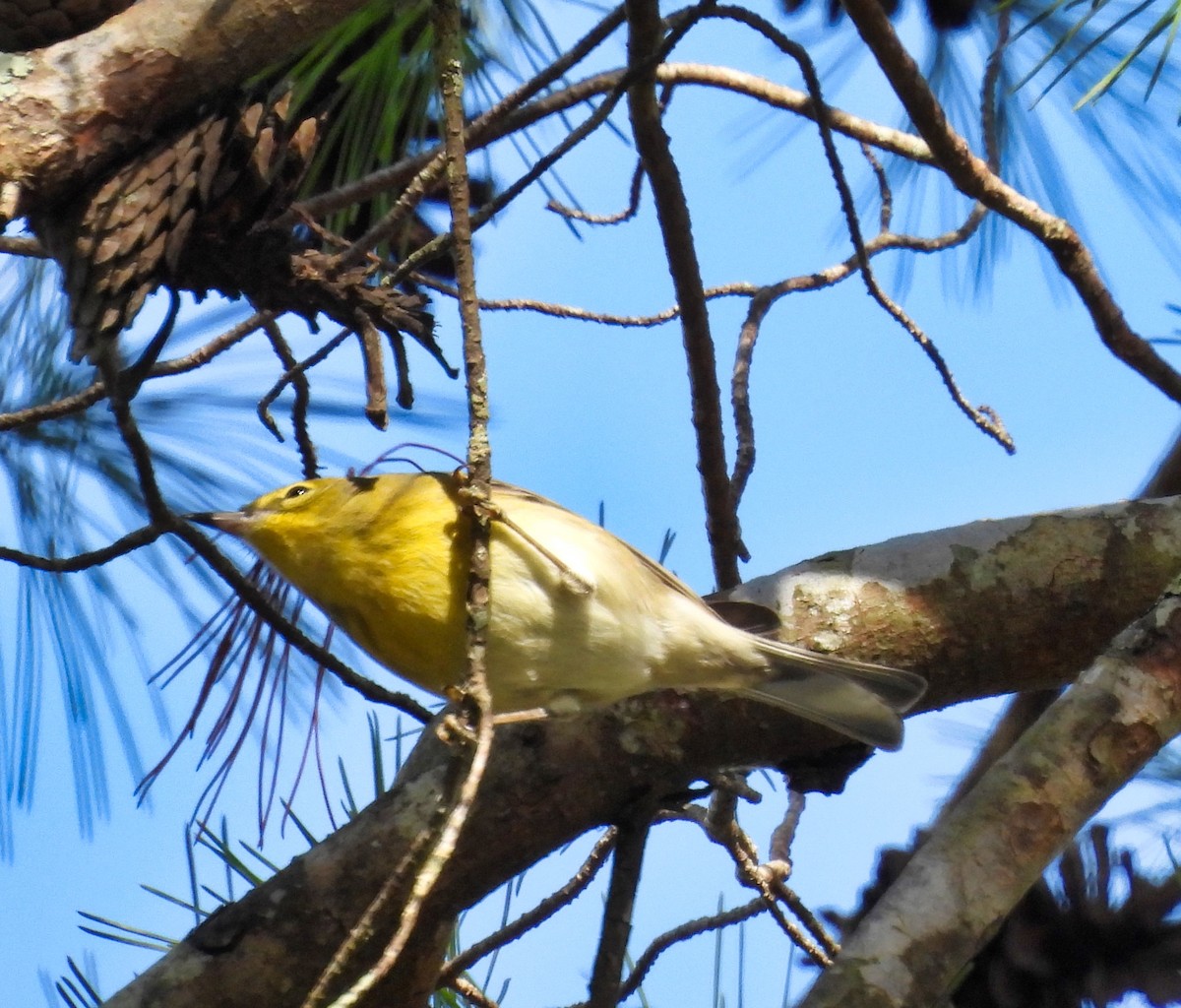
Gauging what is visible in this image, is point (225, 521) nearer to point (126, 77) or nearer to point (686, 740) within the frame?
point (126, 77)

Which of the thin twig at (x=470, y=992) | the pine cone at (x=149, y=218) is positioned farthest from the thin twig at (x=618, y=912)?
the pine cone at (x=149, y=218)

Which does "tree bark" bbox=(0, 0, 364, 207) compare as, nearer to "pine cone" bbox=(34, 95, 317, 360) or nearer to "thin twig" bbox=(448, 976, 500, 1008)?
"pine cone" bbox=(34, 95, 317, 360)

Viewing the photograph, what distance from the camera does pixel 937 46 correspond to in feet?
9.36

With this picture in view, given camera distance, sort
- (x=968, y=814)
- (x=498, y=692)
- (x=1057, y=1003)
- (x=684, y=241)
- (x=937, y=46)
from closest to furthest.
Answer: (x=968, y=814) → (x=498, y=692) → (x=1057, y=1003) → (x=684, y=241) → (x=937, y=46)

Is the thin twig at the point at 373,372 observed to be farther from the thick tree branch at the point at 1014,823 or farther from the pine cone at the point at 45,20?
the thick tree branch at the point at 1014,823

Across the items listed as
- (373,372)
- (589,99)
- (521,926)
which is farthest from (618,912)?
(589,99)

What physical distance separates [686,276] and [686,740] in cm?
76

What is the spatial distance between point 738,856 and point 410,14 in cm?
158

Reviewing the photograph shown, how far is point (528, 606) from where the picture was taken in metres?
1.62

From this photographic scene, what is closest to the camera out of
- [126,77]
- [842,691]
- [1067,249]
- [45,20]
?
[126,77]

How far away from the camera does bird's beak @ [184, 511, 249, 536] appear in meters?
1.91

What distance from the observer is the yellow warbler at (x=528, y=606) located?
1615 mm

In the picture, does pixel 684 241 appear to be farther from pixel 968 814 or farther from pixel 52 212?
pixel 968 814

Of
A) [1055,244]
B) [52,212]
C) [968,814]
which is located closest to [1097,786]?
[968,814]
